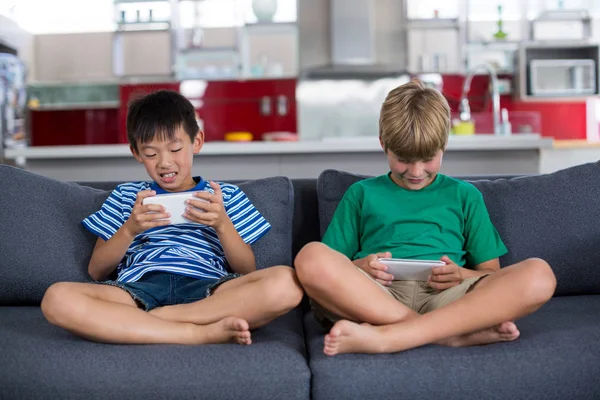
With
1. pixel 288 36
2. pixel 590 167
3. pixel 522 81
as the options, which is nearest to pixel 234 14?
pixel 288 36

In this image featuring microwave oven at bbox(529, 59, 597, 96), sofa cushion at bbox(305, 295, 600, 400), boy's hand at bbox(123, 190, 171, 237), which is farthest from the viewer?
microwave oven at bbox(529, 59, 597, 96)

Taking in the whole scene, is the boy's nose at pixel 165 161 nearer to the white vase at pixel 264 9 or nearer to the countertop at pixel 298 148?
the countertop at pixel 298 148

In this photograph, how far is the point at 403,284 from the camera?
1.73m

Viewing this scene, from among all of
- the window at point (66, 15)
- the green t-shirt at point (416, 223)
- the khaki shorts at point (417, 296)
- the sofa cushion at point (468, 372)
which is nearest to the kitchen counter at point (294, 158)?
the green t-shirt at point (416, 223)

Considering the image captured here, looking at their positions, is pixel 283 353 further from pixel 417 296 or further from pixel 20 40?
pixel 20 40

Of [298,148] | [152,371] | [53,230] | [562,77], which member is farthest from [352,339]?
[562,77]

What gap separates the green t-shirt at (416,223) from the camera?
1817 millimetres

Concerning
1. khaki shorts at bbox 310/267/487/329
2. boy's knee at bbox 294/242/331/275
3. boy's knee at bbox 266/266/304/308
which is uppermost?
boy's knee at bbox 294/242/331/275

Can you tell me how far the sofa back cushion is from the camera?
2031 mm

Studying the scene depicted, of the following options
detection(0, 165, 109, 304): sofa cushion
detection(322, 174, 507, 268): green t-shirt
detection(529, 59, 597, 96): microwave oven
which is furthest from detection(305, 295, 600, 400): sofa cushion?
detection(529, 59, 597, 96): microwave oven

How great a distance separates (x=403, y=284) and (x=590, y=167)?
0.81m

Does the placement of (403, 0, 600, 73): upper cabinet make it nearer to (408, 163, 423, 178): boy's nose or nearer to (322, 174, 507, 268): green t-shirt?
(322, 174, 507, 268): green t-shirt

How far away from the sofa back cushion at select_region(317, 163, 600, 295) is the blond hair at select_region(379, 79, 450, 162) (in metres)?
0.36

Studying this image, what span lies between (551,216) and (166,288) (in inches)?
43.6
